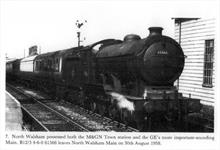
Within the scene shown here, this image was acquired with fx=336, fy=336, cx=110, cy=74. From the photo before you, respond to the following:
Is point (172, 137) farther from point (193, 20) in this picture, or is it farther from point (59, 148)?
point (193, 20)

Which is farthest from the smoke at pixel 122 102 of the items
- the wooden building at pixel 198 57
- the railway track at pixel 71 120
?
the wooden building at pixel 198 57

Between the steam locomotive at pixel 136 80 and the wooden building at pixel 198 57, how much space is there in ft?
9.36

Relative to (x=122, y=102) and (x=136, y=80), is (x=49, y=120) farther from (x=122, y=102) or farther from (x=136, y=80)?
(x=136, y=80)

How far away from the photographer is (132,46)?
9.16 meters

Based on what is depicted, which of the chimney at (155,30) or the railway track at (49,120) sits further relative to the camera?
the railway track at (49,120)

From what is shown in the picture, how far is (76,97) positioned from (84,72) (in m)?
1.79

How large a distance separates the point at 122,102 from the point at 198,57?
428 cm

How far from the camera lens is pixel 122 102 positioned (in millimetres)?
9258

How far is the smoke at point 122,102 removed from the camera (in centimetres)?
867

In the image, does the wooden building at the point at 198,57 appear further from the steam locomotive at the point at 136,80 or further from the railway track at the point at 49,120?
the railway track at the point at 49,120

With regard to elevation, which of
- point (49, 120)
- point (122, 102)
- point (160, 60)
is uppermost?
point (160, 60)

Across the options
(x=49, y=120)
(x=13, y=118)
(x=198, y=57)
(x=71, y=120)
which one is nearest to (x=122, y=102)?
(x=71, y=120)

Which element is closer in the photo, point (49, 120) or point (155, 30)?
point (155, 30)

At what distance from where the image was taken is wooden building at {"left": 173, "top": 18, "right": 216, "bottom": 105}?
→ 11.5 meters
